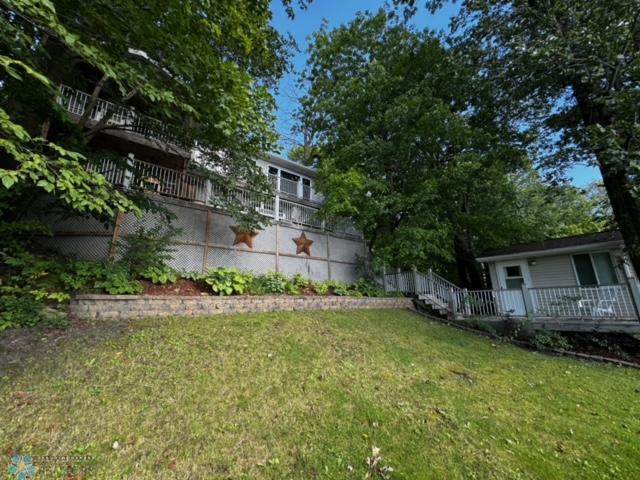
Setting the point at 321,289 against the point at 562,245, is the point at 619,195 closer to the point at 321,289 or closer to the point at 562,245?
the point at 562,245

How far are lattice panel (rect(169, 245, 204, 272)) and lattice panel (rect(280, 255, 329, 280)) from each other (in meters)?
3.09

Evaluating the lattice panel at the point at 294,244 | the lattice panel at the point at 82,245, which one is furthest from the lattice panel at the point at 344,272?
the lattice panel at the point at 82,245

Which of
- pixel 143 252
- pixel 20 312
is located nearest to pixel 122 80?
pixel 143 252

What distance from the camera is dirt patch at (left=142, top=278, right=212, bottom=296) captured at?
250 inches

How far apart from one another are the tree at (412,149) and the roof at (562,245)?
5.89 feet

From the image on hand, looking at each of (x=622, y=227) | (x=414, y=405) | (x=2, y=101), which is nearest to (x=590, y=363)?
(x=622, y=227)

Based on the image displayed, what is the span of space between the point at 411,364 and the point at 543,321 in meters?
6.11

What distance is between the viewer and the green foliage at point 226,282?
7.16 meters

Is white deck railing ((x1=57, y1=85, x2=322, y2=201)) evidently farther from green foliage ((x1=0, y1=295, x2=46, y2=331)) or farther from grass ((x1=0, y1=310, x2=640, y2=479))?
grass ((x1=0, y1=310, x2=640, y2=479))

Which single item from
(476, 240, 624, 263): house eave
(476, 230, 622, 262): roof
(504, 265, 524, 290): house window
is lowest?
(504, 265, 524, 290): house window

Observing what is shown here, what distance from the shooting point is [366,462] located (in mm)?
2668

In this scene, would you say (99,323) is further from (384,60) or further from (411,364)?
(384,60)

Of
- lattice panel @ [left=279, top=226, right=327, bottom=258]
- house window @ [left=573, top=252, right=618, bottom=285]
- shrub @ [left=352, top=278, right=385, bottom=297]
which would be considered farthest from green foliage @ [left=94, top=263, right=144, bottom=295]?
house window @ [left=573, top=252, right=618, bottom=285]

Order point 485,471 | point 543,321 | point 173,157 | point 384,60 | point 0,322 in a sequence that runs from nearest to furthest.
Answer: point 485,471
point 0,322
point 543,321
point 173,157
point 384,60
